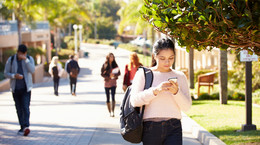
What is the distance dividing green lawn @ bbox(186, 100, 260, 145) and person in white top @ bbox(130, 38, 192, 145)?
3.54m

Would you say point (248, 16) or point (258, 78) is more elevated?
point (248, 16)

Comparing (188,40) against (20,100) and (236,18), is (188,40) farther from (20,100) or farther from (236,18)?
(20,100)

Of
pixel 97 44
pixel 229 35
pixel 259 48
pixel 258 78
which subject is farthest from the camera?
pixel 97 44

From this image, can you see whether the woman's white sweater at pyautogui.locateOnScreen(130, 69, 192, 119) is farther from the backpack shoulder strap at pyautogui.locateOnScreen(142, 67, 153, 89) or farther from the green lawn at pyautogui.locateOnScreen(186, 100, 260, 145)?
the green lawn at pyautogui.locateOnScreen(186, 100, 260, 145)

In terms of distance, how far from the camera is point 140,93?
15.3 feet

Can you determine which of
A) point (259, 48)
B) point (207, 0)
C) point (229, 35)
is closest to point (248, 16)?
point (207, 0)

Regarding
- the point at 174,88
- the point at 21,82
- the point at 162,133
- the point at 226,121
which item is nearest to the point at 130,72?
the point at 226,121

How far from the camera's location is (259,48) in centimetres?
646

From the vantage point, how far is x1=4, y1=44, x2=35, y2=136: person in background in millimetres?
9469

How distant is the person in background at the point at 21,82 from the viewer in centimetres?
947

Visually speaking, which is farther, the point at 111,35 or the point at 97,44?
the point at 111,35

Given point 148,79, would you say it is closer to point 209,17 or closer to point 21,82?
point 209,17

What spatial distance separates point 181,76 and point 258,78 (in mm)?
15304

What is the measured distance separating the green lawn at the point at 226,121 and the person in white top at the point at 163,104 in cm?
354
